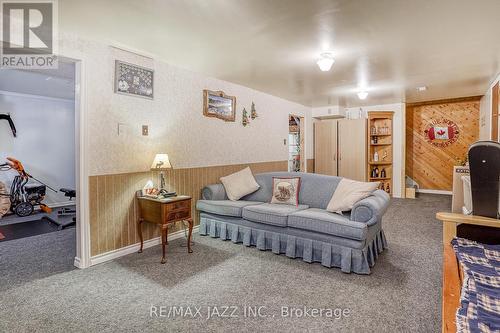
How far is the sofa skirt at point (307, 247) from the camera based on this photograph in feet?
9.05

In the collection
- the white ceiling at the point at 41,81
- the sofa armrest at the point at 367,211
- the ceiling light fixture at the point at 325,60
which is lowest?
the sofa armrest at the point at 367,211

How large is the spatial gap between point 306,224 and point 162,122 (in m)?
2.28

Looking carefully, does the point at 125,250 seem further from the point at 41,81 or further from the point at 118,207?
the point at 41,81

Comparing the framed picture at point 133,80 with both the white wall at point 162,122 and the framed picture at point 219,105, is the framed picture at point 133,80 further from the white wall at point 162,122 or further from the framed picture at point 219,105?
the framed picture at point 219,105

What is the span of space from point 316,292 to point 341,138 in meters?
5.44

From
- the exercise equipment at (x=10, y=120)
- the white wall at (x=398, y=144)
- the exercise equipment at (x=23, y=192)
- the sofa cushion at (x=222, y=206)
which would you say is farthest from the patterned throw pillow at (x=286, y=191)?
the exercise equipment at (x=10, y=120)

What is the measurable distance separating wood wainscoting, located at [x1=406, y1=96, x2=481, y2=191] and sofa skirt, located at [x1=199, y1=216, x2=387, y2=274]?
17.0 feet

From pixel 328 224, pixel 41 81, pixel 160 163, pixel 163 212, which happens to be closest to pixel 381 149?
pixel 328 224

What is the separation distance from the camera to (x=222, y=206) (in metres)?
3.83

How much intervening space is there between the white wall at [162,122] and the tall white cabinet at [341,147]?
2357 millimetres

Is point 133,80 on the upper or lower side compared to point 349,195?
upper

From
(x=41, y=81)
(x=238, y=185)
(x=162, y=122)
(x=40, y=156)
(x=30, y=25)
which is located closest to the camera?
(x=30, y=25)

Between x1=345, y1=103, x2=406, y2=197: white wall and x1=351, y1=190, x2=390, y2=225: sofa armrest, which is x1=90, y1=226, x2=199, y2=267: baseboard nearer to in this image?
x1=351, y1=190, x2=390, y2=225: sofa armrest

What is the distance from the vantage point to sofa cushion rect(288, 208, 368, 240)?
9.00 ft
